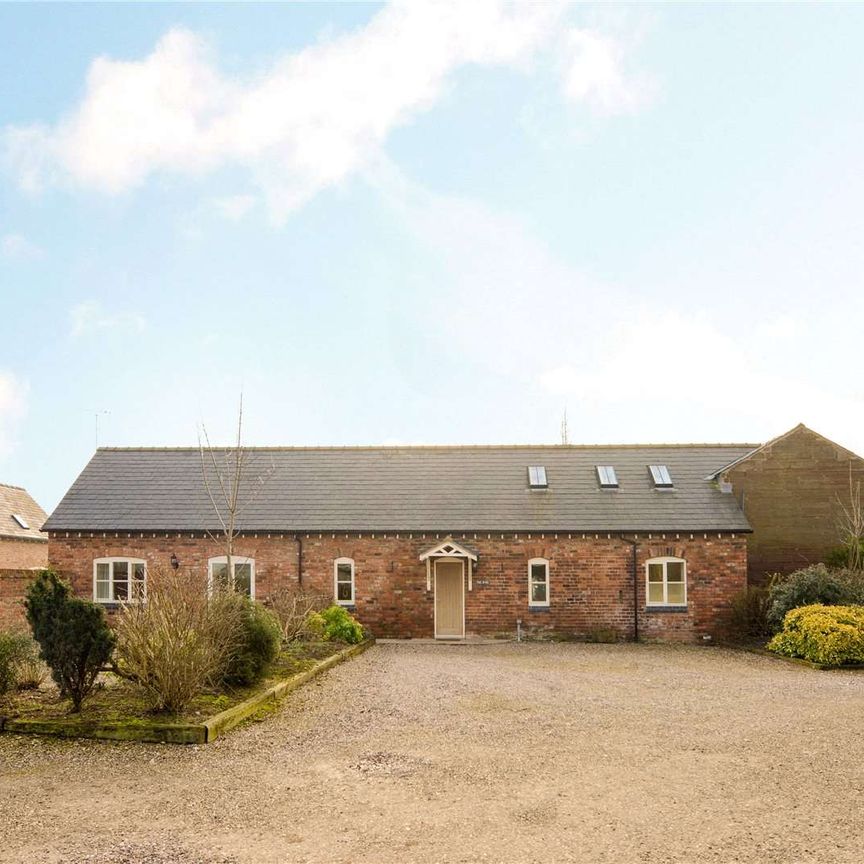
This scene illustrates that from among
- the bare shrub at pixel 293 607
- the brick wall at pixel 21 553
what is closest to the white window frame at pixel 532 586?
the bare shrub at pixel 293 607

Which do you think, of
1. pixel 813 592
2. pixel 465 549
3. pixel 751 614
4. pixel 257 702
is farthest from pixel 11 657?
pixel 751 614

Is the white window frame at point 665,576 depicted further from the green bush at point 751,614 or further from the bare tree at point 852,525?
the bare tree at point 852,525

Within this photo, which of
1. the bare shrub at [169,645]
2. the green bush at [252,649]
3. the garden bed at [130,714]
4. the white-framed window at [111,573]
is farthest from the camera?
Result: the white-framed window at [111,573]

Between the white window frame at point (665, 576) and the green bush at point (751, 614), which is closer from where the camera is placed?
the green bush at point (751, 614)

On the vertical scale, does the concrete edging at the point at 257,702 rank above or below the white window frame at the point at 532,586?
below

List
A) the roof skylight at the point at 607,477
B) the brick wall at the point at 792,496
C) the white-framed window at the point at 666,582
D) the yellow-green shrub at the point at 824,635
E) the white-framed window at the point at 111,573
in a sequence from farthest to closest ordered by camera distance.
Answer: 1. the roof skylight at the point at 607,477
2. the brick wall at the point at 792,496
3. the white-framed window at the point at 111,573
4. the white-framed window at the point at 666,582
5. the yellow-green shrub at the point at 824,635

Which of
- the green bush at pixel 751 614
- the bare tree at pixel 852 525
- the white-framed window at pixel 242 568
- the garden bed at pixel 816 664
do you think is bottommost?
the garden bed at pixel 816 664

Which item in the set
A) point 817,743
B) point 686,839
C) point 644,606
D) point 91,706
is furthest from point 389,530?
point 686,839

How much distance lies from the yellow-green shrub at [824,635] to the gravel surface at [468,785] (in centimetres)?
448

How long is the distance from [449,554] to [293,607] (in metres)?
5.97

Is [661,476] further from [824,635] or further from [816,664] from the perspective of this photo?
[816,664]

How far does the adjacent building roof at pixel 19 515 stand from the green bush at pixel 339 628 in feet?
61.2

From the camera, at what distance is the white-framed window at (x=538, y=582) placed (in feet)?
82.9

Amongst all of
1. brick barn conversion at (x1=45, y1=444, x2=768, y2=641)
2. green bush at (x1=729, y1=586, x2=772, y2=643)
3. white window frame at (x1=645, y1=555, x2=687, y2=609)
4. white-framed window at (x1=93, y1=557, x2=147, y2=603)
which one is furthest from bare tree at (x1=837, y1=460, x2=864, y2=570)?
white-framed window at (x1=93, y1=557, x2=147, y2=603)
